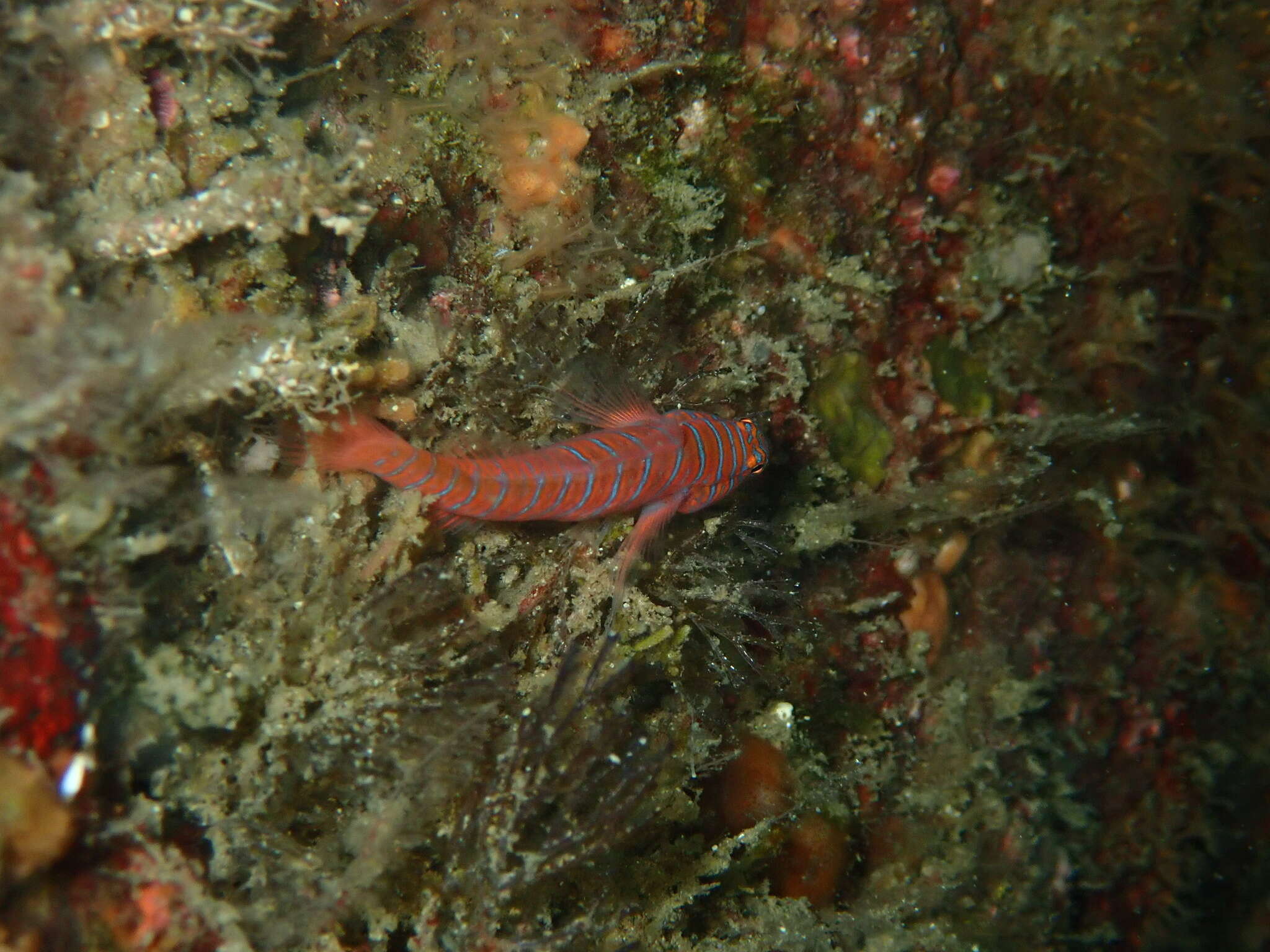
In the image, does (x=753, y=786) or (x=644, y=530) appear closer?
(x=644, y=530)

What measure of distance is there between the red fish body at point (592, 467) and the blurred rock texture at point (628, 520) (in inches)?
8.7

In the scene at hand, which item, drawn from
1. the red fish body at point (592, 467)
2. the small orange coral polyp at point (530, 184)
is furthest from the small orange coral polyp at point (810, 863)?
the small orange coral polyp at point (530, 184)

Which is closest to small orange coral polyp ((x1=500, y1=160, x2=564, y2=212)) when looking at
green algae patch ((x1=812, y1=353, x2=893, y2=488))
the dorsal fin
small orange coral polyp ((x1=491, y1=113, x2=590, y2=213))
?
small orange coral polyp ((x1=491, y1=113, x2=590, y2=213))

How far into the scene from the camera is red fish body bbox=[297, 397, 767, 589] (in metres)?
3.36

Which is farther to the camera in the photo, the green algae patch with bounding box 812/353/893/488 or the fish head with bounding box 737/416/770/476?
the green algae patch with bounding box 812/353/893/488

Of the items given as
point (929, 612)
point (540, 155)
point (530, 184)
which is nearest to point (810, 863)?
point (929, 612)

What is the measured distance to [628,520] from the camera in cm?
429

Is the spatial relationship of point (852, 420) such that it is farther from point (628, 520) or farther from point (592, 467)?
point (592, 467)

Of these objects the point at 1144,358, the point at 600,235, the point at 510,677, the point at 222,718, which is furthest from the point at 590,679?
the point at 1144,358

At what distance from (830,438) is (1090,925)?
5.50 metres

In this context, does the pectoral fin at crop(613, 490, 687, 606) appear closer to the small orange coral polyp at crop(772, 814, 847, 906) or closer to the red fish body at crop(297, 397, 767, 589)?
the red fish body at crop(297, 397, 767, 589)

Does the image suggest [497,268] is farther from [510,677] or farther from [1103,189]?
[1103,189]

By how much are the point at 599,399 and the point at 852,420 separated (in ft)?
6.85

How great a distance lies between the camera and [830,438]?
514 centimetres
